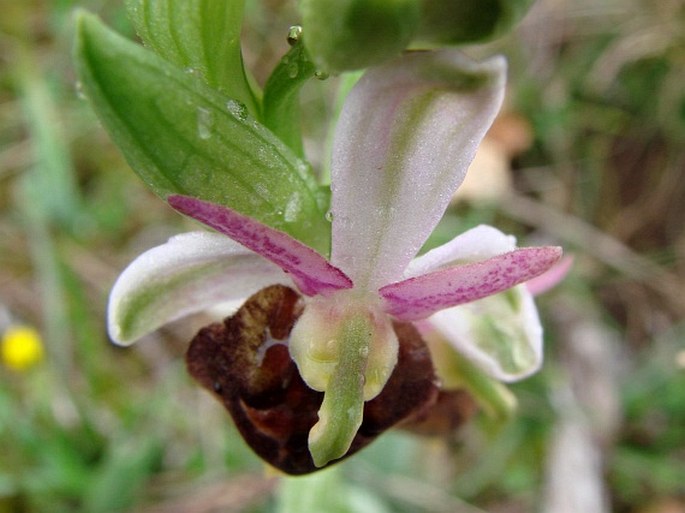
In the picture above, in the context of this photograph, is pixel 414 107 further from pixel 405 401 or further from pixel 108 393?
pixel 108 393

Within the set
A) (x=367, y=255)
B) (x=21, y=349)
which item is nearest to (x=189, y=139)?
(x=367, y=255)

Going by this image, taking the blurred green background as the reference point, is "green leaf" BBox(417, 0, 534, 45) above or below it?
above

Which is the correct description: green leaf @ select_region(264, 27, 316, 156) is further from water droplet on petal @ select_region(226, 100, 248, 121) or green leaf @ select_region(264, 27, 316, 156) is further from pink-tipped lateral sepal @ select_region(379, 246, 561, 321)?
pink-tipped lateral sepal @ select_region(379, 246, 561, 321)

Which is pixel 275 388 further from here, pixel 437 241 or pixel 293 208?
pixel 437 241

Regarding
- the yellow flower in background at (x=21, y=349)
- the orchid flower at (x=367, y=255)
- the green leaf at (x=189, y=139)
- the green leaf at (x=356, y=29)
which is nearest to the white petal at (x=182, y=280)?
the orchid flower at (x=367, y=255)

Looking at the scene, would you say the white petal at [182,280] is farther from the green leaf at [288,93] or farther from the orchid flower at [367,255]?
the green leaf at [288,93]

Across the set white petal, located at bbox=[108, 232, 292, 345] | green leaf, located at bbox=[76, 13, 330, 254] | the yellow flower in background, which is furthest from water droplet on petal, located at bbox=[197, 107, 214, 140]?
the yellow flower in background

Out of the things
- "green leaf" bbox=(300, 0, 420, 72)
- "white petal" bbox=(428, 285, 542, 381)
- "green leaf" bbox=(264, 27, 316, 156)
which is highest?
"green leaf" bbox=(300, 0, 420, 72)
